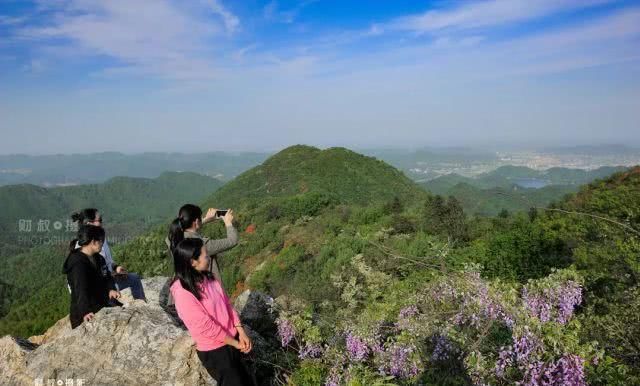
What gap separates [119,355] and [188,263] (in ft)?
4.41

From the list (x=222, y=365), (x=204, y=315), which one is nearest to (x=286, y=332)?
(x=222, y=365)

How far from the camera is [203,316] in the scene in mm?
3676

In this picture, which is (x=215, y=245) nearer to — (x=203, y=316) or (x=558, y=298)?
(x=203, y=316)

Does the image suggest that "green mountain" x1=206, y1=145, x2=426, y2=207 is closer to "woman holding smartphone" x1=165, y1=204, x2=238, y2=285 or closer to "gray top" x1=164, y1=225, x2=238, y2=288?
"gray top" x1=164, y1=225, x2=238, y2=288

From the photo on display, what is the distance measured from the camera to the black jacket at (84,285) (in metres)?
4.57

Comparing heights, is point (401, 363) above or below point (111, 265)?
below

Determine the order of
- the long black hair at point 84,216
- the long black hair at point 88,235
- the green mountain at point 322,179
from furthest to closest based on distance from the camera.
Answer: the green mountain at point 322,179, the long black hair at point 84,216, the long black hair at point 88,235

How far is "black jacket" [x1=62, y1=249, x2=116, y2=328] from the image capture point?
4.57 meters

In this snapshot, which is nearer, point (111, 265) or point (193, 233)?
point (193, 233)

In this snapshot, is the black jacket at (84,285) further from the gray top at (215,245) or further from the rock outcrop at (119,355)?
the gray top at (215,245)

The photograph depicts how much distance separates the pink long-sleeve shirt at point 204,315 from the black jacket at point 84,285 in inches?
61.0

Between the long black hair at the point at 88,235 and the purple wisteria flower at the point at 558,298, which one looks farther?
the long black hair at the point at 88,235

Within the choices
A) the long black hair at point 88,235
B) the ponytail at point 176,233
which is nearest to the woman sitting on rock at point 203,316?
the ponytail at point 176,233

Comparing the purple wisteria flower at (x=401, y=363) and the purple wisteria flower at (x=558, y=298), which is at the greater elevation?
the purple wisteria flower at (x=558, y=298)
